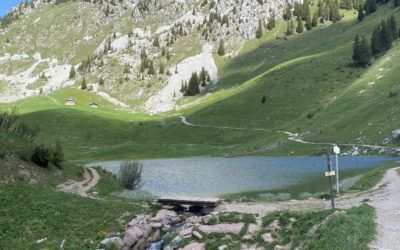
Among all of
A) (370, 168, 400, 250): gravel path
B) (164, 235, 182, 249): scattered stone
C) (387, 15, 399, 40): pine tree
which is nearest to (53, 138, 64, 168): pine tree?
(164, 235, 182, 249): scattered stone

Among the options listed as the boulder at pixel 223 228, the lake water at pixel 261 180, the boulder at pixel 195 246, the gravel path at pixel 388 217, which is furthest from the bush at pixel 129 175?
the gravel path at pixel 388 217

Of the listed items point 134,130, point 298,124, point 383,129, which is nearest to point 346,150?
point 383,129

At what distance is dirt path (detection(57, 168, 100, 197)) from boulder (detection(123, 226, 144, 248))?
1134 cm

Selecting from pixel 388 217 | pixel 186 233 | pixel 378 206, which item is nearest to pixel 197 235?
pixel 186 233

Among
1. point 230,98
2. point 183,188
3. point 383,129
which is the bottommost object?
point 183,188

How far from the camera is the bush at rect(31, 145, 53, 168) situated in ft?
105

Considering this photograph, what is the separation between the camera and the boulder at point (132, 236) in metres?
19.1

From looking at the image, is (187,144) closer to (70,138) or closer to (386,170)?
(70,138)

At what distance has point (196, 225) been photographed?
64.2 feet

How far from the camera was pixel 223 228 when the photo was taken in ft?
61.1

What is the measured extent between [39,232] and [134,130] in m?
108

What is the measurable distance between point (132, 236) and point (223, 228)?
19.6 feet

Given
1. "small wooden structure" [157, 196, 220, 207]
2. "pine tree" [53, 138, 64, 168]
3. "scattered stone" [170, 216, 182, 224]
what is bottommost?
"scattered stone" [170, 216, 182, 224]

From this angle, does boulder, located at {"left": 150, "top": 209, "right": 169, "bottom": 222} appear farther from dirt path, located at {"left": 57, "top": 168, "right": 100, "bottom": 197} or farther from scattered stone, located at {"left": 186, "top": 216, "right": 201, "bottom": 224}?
dirt path, located at {"left": 57, "top": 168, "right": 100, "bottom": 197}
